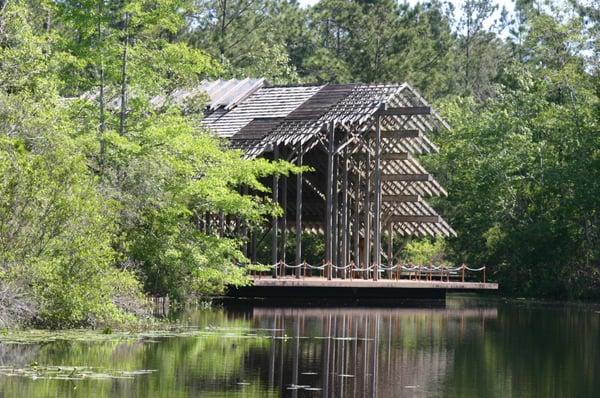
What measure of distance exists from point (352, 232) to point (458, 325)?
18.3 metres

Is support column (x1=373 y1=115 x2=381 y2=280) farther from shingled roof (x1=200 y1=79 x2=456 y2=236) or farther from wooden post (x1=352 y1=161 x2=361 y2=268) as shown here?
wooden post (x1=352 y1=161 x2=361 y2=268)

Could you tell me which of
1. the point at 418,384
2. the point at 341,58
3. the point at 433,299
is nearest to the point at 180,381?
the point at 418,384

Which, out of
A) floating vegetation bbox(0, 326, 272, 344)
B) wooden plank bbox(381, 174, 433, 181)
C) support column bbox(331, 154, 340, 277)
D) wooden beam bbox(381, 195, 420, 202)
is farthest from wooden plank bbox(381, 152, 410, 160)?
floating vegetation bbox(0, 326, 272, 344)

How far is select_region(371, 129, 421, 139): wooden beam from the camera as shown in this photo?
52.2 meters

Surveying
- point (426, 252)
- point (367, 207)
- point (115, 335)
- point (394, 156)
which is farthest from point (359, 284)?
point (115, 335)

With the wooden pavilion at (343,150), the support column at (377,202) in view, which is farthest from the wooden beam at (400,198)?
the support column at (377,202)

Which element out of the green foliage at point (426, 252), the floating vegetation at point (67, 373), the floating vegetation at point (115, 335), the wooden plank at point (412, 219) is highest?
the wooden plank at point (412, 219)

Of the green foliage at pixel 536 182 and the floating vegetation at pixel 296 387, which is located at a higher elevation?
the green foliage at pixel 536 182

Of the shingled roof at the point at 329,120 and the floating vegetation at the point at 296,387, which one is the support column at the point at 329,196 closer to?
the shingled roof at the point at 329,120

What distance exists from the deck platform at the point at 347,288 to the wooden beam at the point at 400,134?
5.46m

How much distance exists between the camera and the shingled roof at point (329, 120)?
49750 mm

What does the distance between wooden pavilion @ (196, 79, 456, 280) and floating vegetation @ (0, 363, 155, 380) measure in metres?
25.2

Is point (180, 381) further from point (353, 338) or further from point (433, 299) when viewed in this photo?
point (433, 299)

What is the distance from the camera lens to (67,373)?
2194cm
